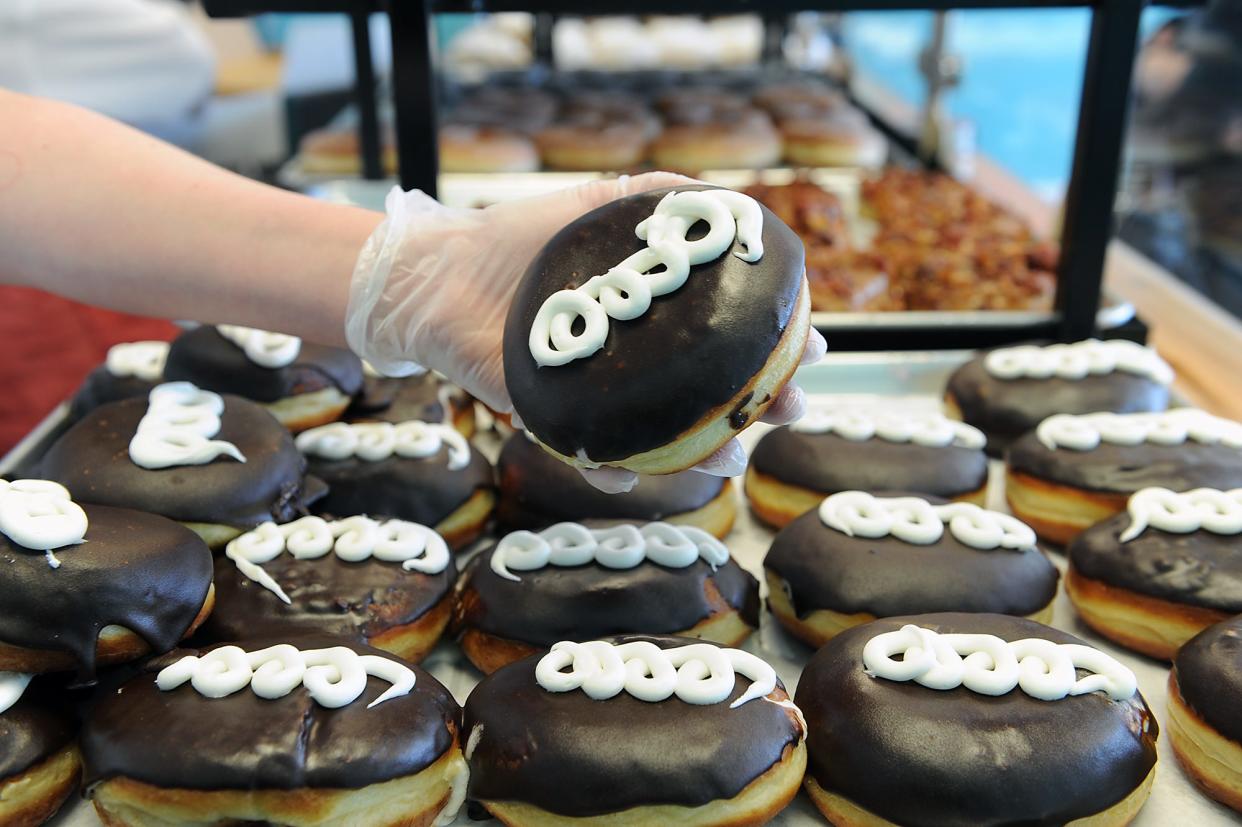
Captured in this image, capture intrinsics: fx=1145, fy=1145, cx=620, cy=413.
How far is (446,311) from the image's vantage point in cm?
211

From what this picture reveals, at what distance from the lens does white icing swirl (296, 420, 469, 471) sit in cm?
240

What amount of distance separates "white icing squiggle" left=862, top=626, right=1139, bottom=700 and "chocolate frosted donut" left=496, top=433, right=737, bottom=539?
67cm

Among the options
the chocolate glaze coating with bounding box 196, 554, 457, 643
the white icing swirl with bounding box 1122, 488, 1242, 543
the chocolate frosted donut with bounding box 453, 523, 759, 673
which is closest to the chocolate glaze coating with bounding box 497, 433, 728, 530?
the chocolate frosted donut with bounding box 453, 523, 759, 673

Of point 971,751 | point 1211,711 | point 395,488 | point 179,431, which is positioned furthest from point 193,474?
point 1211,711

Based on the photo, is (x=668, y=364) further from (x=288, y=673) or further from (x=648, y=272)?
(x=288, y=673)

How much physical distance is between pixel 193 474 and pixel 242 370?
1.67 ft

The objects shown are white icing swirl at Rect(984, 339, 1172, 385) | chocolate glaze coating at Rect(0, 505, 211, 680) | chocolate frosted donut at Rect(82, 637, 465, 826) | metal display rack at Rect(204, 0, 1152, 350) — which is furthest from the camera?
white icing swirl at Rect(984, 339, 1172, 385)

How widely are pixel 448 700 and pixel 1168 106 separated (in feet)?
13.3

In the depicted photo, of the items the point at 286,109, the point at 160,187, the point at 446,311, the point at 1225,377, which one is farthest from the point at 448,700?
the point at 286,109

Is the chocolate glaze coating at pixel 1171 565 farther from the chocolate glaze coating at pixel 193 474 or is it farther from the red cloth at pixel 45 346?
the red cloth at pixel 45 346

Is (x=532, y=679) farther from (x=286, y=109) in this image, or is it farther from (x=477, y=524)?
(x=286, y=109)

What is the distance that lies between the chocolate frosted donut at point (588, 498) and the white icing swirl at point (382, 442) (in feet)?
0.42

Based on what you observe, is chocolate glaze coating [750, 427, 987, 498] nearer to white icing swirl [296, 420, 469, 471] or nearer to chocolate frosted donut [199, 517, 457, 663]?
white icing swirl [296, 420, 469, 471]

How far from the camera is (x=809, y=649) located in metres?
2.12
